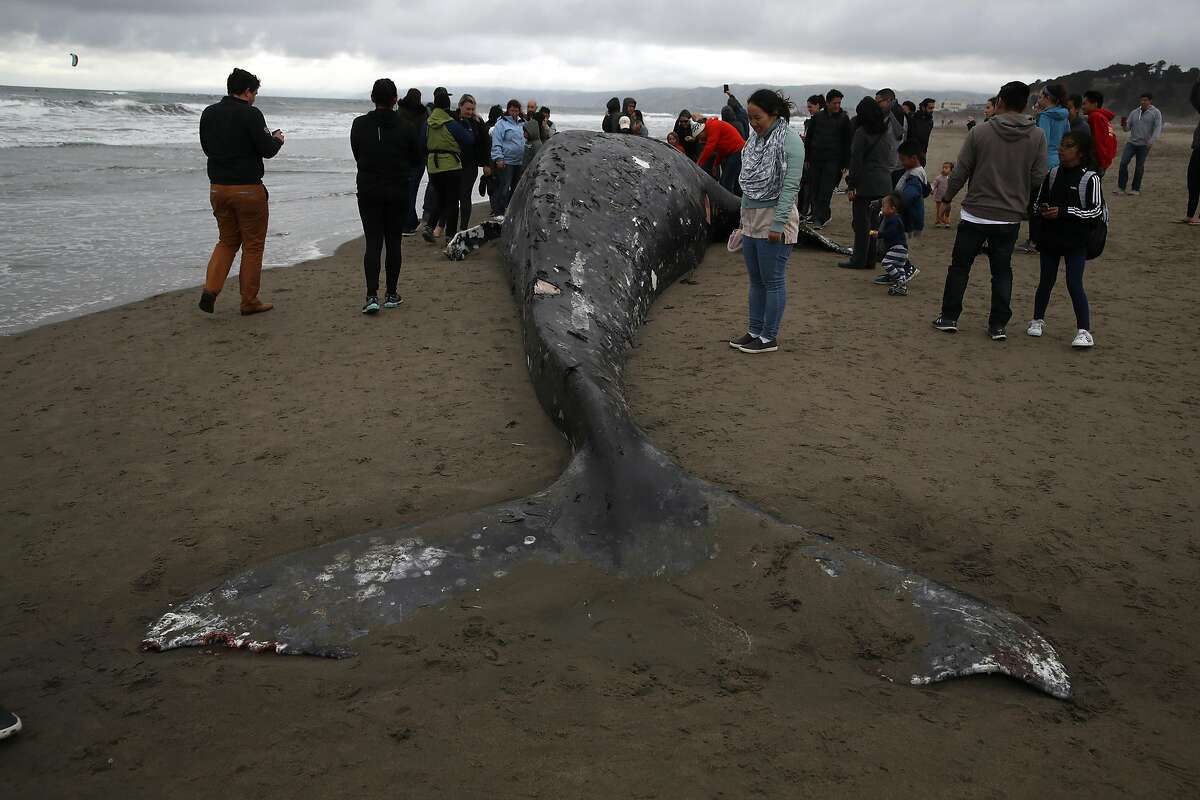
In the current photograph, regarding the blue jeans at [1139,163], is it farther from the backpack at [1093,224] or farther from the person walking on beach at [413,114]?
the person walking on beach at [413,114]

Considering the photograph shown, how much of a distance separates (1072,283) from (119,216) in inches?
533

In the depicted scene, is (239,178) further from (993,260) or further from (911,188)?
(911,188)

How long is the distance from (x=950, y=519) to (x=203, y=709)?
3.47m

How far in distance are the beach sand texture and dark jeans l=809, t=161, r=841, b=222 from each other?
192 inches

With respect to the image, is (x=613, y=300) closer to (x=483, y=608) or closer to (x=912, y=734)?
(x=483, y=608)

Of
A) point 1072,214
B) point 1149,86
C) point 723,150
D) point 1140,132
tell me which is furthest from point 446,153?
point 1149,86

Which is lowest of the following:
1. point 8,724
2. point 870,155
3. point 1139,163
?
point 8,724

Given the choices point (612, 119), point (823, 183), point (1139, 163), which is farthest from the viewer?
point (1139, 163)

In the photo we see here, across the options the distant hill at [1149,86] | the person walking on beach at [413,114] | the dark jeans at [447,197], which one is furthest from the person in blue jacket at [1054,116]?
the distant hill at [1149,86]

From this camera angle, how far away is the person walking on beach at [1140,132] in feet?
49.9

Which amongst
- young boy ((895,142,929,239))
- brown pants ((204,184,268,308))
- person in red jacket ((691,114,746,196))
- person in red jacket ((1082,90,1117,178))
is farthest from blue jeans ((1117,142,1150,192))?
brown pants ((204,184,268,308))

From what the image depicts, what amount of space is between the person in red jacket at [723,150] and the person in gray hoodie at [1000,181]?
496 centimetres

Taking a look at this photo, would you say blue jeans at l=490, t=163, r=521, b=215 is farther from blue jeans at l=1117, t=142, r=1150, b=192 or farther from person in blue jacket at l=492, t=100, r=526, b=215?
blue jeans at l=1117, t=142, r=1150, b=192

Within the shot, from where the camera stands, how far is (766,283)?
6473 mm
